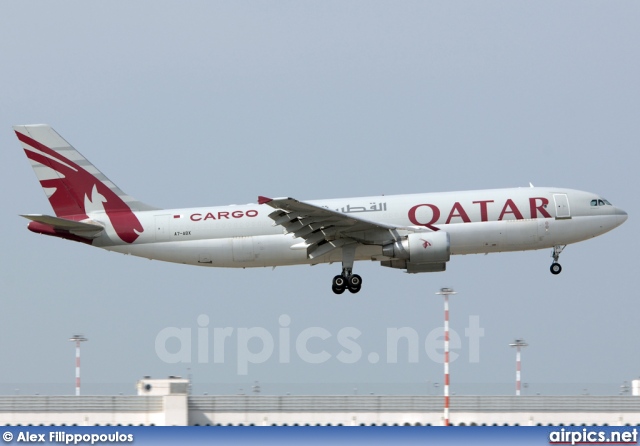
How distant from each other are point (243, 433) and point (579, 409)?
85.5 feet

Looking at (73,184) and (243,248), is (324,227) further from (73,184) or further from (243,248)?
(73,184)

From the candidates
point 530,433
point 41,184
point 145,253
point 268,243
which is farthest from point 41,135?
point 530,433

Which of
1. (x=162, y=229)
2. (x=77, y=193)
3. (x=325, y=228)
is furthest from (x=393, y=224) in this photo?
(x=77, y=193)

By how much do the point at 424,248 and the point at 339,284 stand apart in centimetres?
475

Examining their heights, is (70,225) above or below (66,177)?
below

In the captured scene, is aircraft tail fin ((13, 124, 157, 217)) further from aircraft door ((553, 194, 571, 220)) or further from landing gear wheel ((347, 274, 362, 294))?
aircraft door ((553, 194, 571, 220))

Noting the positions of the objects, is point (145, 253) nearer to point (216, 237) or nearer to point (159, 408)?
point (216, 237)

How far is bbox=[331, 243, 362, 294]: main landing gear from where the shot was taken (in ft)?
200

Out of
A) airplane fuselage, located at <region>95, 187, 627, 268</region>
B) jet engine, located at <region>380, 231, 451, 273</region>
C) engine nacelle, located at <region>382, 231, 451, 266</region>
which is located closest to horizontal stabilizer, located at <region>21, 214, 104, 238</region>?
airplane fuselage, located at <region>95, 187, 627, 268</region>

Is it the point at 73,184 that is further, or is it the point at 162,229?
the point at 73,184

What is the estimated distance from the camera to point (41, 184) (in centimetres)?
6538

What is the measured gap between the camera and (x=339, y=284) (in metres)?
60.9

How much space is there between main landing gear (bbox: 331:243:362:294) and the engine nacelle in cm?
232

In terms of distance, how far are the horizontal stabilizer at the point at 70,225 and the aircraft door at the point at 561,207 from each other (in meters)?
22.3
